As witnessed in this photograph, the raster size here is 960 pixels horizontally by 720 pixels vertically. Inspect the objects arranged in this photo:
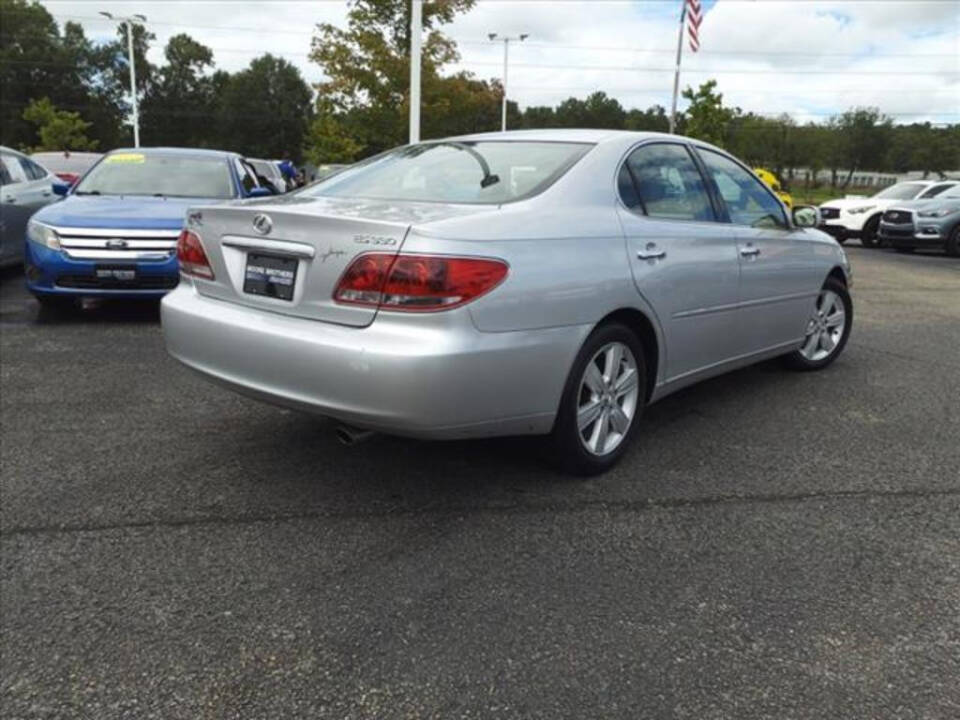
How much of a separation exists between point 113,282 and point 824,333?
5.38 meters

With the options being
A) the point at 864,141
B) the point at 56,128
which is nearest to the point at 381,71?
the point at 56,128

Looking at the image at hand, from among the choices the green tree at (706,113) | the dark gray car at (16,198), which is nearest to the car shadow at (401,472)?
the dark gray car at (16,198)

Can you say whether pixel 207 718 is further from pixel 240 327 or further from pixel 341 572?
pixel 240 327

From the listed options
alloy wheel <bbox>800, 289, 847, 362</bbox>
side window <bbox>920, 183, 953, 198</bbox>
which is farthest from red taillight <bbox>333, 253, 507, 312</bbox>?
Result: side window <bbox>920, 183, 953, 198</bbox>

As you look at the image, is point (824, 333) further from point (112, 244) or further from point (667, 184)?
point (112, 244)

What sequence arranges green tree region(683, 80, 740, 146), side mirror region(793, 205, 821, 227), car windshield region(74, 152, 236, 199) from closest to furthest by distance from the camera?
side mirror region(793, 205, 821, 227) → car windshield region(74, 152, 236, 199) → green tree region(683, 80, 740, 146)

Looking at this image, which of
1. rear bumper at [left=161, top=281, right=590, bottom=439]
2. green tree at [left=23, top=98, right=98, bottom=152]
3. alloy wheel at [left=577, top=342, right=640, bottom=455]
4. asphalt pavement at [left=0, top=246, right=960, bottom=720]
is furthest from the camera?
green tree at [left=23, top=98, right=98, bottom=152]

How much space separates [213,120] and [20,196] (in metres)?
80.4

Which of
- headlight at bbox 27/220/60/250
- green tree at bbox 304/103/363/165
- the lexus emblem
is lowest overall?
headlight at bbox 27/220/60/250

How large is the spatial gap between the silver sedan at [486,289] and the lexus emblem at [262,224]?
1 centimetres

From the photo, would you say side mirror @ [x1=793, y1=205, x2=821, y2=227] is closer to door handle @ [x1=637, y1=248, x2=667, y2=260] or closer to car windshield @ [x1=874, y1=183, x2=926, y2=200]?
door handle @ [x1=637, y1=248, x2=667, y2=260]

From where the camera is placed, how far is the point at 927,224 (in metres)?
16.0

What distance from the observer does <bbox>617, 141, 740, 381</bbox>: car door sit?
3.62 metres

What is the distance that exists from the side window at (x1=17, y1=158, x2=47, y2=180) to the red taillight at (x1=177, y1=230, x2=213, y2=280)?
7.40 meters
